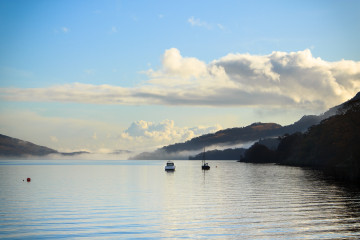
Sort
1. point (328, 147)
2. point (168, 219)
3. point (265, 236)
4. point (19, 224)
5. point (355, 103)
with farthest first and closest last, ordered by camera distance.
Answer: point (328, 147) → point (355, 103) → point (168, 219) → point (19, 224) → point (265, 236)

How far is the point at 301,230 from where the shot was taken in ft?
123

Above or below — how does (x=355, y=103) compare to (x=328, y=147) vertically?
above

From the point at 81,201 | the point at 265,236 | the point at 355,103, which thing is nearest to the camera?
the point at 265,236

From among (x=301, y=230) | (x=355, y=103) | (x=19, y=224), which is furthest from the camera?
(x=355, y=103)

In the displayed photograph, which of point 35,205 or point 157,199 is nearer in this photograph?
point 35,205

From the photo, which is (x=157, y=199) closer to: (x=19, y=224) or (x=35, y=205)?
(x=35, y=205)

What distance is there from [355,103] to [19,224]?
122945mm

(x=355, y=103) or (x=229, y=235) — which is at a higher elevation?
(x=355, y=103)

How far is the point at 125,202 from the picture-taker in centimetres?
6219

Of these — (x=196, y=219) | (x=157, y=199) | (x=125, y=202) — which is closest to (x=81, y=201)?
(x=125, y=202)

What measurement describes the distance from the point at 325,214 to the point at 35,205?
4061cm

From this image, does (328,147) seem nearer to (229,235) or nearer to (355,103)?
(355,103)

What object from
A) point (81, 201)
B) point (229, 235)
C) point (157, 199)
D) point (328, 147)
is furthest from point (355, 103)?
point (229, 235)

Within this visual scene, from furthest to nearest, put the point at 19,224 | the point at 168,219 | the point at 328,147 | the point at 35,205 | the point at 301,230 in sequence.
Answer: the point at 328,147
the point at 35,205
the point at 168,219
the point at 19,224
the point at 301,230
